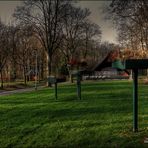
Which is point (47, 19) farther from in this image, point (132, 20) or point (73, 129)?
point (73, 129)

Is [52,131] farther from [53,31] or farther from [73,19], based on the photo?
[73,19]

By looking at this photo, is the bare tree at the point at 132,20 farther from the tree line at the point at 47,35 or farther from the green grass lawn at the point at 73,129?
the green grass lawn at the point at 73,129

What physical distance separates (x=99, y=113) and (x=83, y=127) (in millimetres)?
2865

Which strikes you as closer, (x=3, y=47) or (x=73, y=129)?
(x=73, y=129)

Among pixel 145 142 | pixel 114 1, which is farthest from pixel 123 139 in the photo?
pixel 114 1

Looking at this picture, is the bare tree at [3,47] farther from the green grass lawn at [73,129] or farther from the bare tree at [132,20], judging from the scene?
the green grass lawn at [73,129]

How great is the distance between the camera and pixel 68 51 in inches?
2245

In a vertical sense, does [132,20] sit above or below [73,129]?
above

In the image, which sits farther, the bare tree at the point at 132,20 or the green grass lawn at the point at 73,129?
the bare tree at the point at 132,20

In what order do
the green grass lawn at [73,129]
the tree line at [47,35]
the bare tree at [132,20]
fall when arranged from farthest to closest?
the tree line at [47,35] → the bare tree at [132,20] → the green grass lawn at [73,129]

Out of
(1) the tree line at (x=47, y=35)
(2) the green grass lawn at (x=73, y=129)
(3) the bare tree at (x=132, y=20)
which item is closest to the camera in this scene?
(2) the green grass lawn at (x=73, y=129)

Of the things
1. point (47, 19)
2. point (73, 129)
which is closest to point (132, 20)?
point (47, 19)

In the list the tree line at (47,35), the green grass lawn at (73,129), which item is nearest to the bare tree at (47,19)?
the tree line at (47,35)

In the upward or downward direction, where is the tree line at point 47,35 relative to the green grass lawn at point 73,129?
upward
